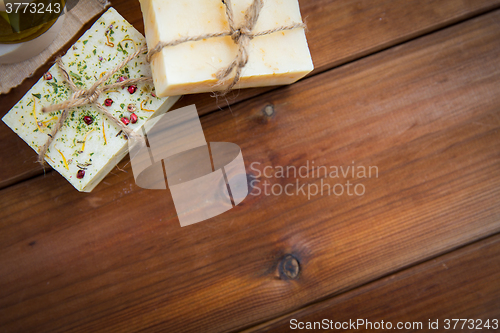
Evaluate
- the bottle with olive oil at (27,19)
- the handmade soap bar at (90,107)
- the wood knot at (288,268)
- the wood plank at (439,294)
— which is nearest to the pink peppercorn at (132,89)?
the handmade soap bar at (90,107)

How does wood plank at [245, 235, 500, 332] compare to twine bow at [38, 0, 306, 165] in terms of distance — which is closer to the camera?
twine bow at [38, 0, 306, 165]

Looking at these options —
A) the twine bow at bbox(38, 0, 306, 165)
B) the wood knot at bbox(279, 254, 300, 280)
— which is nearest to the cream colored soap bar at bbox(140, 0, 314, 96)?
the twine bow at bbox(38, 0, 306, 165)

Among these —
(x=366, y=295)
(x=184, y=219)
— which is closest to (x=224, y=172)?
(x=184, y=219)

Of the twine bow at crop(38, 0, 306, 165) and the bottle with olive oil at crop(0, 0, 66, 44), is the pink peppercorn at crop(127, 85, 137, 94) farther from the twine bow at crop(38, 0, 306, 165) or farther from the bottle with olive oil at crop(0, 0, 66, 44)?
the bottle with olive oil at crop(0, 0, 66, 44)

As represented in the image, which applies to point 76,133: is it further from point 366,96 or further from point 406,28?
point 406,28

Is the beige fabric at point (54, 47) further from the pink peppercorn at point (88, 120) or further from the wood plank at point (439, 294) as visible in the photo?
the wood plank at point (439, 294)

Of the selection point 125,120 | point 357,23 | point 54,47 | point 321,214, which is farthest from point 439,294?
point 54,47
